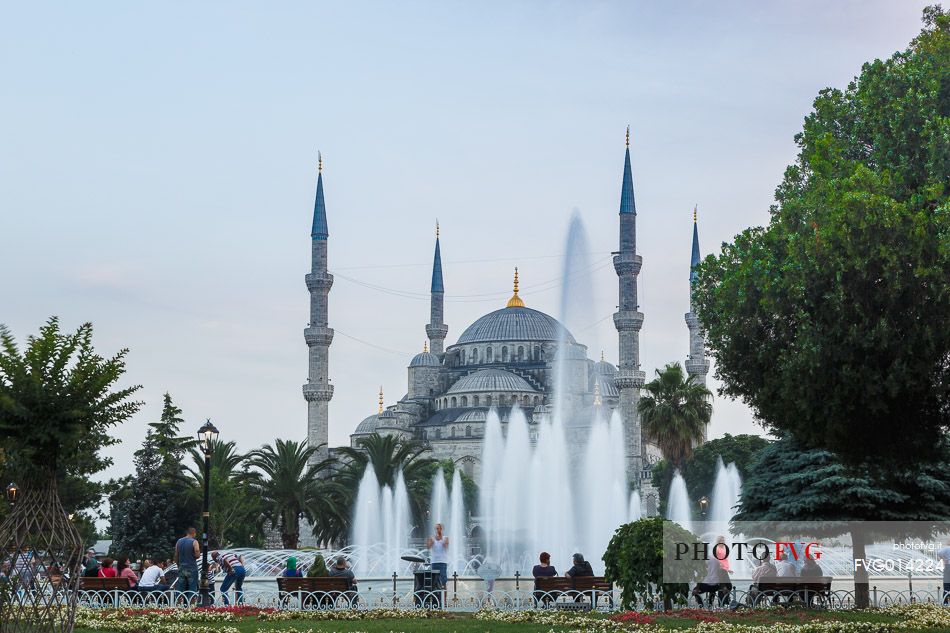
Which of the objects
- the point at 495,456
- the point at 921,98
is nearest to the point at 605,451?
the point at 495,456

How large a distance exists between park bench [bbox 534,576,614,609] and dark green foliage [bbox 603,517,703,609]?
101 cm

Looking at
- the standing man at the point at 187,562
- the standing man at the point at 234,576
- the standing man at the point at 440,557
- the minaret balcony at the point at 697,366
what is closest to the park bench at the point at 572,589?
the standing man at the point at 440,557

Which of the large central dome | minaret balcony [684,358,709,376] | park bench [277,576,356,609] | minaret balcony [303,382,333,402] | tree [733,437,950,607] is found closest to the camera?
park bench [277,576,356,609]

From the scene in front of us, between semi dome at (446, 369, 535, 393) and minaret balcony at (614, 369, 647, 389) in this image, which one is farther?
semi dome at (446, 369, 535, 393)

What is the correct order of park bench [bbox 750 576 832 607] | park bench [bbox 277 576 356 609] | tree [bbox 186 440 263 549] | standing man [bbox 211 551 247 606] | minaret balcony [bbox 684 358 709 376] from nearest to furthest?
park bench [bbox 750 576 832 607] → park bench [bbox 277 576 356 609] → standing man [bbox 211 551 247 606] → tree [bbox 186 440 263 549] → minaret balcony [bbox 684 358 709 376]

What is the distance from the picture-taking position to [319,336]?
72000mm

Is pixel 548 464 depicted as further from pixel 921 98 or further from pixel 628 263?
pixel 921 98

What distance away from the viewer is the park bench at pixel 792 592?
16953 millimetres

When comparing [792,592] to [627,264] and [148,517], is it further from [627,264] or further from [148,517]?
[627,264]

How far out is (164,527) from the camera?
1828 inches

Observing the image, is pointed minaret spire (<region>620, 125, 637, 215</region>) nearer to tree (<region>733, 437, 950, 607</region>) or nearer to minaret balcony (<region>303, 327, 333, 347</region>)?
minaret balcony (<region>303, 327, 333, 347</region>)

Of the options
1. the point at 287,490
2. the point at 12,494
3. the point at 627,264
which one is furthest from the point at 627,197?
the point at 12,494

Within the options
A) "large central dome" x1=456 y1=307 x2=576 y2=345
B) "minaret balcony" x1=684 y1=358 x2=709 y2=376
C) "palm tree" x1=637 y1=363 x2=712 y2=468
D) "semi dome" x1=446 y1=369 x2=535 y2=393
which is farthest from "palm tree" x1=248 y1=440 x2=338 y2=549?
"large central dome" x1=456 y1=307 x2=576 y2=345

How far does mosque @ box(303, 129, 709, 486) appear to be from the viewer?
6988cm
